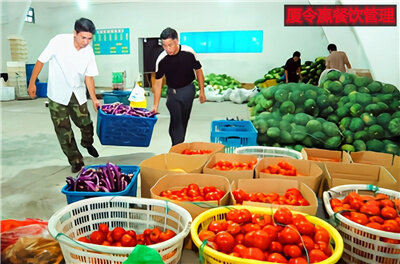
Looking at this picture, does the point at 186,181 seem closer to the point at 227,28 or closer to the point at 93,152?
the point at 93,152

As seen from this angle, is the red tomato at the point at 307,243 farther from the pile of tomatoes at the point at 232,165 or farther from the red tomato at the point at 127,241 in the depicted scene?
the pile of tomatoes at the point at 232,165

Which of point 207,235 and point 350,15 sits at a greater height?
point 350,15

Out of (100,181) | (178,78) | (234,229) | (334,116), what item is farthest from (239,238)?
(334,116)

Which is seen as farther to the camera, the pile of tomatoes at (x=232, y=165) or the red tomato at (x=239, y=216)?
the pile of tomatoes at (x=232, y=165)

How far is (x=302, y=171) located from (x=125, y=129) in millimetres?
1808

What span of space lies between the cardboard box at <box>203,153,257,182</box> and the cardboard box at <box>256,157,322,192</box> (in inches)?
4.1

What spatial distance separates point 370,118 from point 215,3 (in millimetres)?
7639

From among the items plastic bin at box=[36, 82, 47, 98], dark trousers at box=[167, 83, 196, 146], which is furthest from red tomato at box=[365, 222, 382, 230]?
plastic bin at box=[36, 82, 47, 98]

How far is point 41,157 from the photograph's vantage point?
405cm

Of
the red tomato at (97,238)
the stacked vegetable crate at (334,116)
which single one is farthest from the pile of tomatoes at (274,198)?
the stacked vegetable crate at (334,116)

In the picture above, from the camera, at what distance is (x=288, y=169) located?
2.39 metres

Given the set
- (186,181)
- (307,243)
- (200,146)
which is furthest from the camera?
(200,146)

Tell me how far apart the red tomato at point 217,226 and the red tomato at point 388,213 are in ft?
2.69

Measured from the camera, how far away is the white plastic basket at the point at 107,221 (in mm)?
1335
